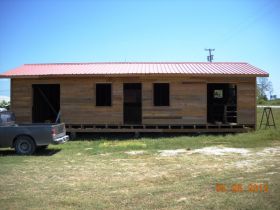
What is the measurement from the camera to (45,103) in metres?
21.2

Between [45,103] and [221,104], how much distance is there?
1143 cm

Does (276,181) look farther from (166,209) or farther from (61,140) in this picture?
(61,140)

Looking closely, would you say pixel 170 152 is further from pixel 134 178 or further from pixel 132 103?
pixel 132 103

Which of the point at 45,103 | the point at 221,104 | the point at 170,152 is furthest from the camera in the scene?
the point at 45,103

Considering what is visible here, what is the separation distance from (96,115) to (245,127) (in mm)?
8246

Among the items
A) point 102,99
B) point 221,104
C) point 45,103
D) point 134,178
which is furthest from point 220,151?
point 45,103

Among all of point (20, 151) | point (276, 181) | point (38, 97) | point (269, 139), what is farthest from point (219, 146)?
point (38, 97)

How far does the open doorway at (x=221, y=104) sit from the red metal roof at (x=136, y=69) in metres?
1.75

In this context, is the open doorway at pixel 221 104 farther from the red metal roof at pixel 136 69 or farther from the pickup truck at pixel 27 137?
the pickup truck at pixel 27 137

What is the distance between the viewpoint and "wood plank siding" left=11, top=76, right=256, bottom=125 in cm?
1748

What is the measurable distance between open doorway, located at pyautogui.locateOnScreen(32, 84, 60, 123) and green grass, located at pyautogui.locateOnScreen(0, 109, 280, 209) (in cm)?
664

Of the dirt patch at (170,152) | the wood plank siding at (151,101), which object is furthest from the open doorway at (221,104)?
the dirt patch at (170,152)

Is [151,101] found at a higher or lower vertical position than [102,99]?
lower

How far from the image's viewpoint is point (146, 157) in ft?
37.8
